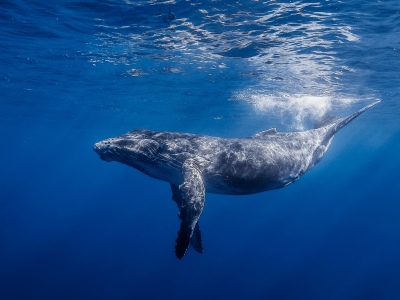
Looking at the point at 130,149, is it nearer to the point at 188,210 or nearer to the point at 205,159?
the point at 205,159

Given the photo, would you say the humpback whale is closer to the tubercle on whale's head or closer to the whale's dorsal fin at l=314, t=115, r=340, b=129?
the tubercle on whale's head

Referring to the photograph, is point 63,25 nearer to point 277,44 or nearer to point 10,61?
point 10,61

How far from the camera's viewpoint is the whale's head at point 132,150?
5.05 m

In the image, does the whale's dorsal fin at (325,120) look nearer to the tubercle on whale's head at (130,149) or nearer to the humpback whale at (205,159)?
the humpback whale at (205,159)

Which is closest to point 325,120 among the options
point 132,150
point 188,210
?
point 188,210

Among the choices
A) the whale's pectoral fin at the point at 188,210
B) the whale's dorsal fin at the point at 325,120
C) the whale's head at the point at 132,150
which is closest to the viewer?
the whale's pectoral fin at the point at 188,210

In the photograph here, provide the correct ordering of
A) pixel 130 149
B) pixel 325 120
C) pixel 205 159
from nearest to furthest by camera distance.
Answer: pixel 130 149, pixel 205 159, pixel 325 120

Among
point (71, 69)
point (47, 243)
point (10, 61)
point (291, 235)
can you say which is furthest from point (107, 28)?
point (291, 235)

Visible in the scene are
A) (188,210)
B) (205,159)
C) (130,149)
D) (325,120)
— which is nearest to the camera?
(188,210)

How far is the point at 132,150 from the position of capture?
5051mm

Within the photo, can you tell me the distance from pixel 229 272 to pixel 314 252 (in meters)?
17.0

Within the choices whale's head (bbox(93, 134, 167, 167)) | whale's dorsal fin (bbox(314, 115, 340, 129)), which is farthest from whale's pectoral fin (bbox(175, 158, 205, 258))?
whale's dorsal fin (bbox(314, 115, 340, 129))

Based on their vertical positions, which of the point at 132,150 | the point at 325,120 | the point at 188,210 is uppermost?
the point at 132,150

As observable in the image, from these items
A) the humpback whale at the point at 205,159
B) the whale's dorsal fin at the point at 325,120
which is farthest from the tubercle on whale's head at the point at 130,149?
the whale's dorsal fin at the point at 325,120
